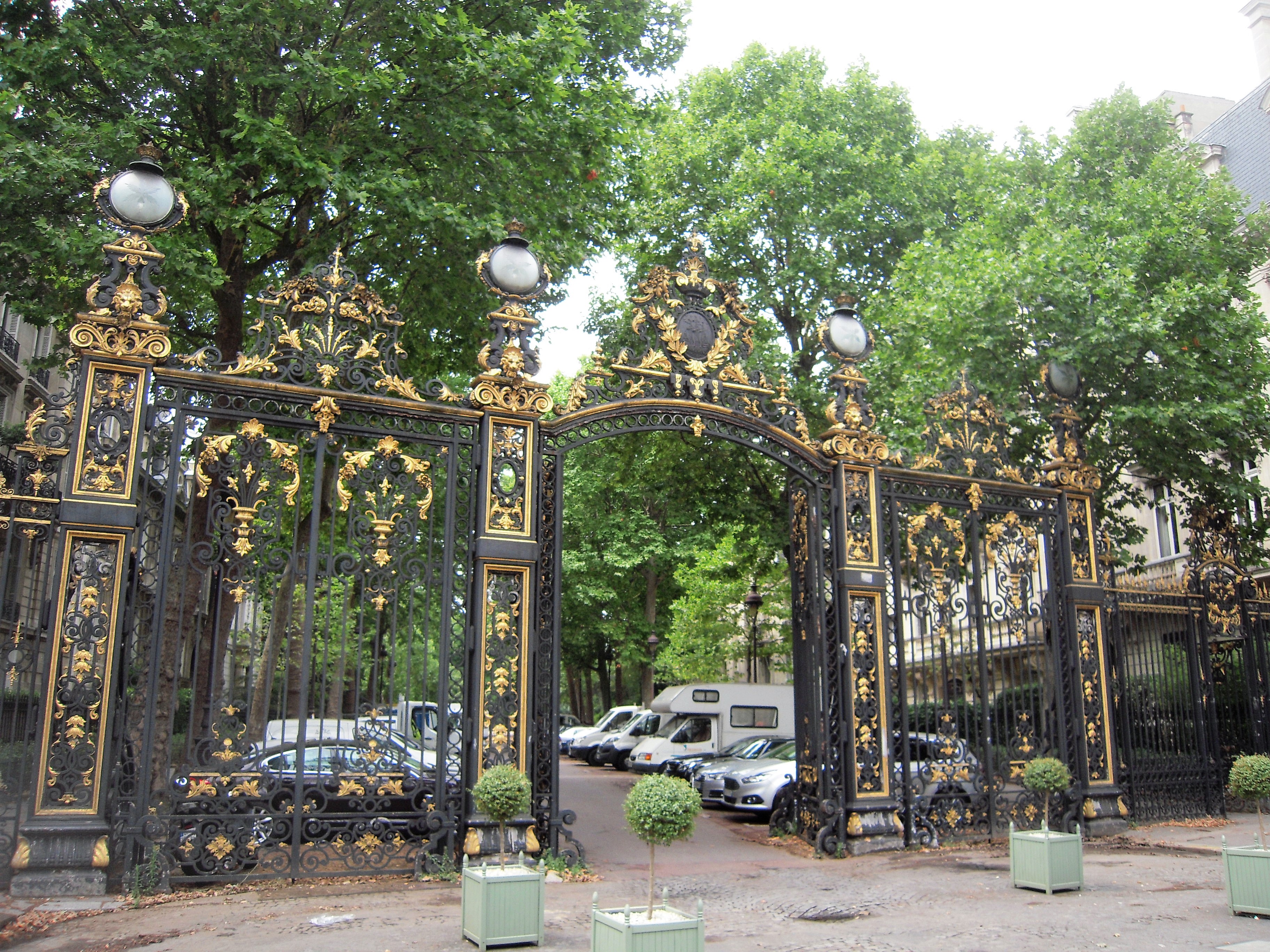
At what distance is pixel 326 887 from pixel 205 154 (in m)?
9.87

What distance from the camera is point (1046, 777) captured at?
33.5ft

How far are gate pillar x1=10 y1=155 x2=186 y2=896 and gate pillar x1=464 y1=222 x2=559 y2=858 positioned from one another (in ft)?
10.1

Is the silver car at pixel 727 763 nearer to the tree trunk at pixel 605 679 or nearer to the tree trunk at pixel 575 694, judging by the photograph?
the tree trunk at pixel 605 679

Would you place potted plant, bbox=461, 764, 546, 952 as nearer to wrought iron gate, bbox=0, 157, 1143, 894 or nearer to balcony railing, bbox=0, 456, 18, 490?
wrought iron gate, bbox=0, 157, 1143, 894

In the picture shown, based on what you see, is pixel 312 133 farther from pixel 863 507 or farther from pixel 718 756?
pixel 718 756

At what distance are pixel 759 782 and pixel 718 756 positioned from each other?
3901 millimetres

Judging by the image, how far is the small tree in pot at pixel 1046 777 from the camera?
10.2 meters

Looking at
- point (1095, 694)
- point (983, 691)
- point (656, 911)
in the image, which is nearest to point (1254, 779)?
point (983, 691)

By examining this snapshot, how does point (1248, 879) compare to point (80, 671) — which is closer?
point (80, 671)

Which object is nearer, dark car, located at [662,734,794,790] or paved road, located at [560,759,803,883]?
paved road, located at [560,759,803,883]

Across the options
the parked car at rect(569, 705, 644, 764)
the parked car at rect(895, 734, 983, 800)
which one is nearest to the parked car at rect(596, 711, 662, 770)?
the parked car at rect(569, 705, 644, 764)

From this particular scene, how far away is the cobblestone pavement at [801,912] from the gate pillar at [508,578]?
47.9 inches

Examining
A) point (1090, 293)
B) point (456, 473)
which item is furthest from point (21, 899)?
point (1090, 293)

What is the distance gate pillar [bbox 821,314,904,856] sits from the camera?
37.1ft
